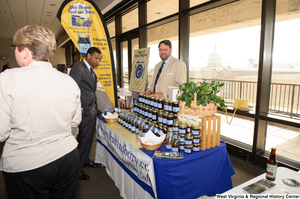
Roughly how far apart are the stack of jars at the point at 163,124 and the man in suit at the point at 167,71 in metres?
0.54

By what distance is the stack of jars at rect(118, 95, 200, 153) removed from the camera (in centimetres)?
159

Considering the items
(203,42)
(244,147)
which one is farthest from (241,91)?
(244,147)

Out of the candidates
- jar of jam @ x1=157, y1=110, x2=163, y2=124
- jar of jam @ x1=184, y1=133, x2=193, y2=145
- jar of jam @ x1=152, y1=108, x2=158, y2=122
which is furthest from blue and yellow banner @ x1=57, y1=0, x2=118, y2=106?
jar of jam @ x1=184, y1=133, x2=193, y2=145

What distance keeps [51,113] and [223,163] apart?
5.05ft

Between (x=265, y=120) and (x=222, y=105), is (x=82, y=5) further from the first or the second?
(x=265, y=120)

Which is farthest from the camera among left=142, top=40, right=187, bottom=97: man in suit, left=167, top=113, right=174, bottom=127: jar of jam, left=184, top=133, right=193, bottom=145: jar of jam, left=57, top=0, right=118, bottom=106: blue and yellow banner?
left=57, top=0, right=118, bottom=106: blue and yellow banner

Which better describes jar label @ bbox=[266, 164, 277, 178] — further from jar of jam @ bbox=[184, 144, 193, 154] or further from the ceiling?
the ceiling

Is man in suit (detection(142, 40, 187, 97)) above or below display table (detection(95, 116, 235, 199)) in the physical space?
above

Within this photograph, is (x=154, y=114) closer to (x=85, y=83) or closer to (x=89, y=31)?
(x=85, y=83)

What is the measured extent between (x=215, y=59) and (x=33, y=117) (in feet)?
14.4

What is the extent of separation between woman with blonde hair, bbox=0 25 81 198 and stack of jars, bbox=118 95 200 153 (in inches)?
33.2

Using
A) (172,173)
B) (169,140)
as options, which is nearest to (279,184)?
(172,173)

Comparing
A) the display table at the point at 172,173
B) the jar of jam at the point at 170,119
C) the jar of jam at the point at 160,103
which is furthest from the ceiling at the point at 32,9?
the display table at the point at 172,173

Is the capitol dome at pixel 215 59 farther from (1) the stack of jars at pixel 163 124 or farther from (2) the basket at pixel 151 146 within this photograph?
(2) the basket at pixel 151 146
